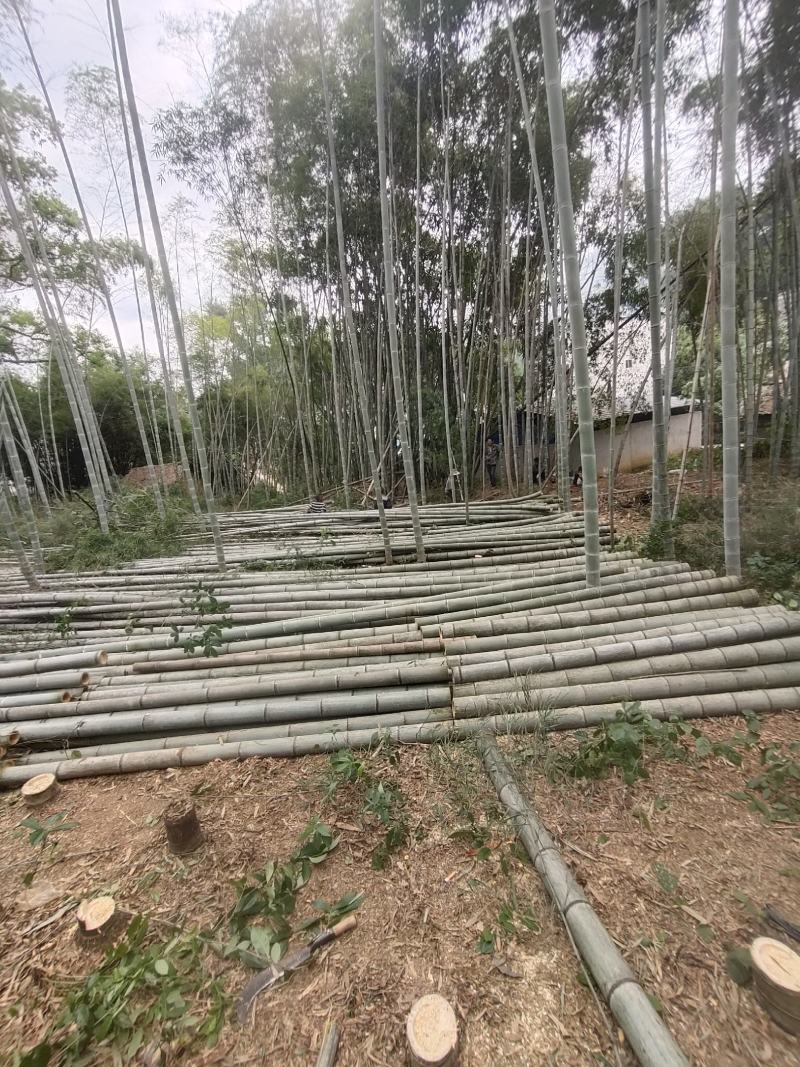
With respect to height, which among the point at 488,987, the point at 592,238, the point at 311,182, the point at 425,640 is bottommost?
the point at 488,987

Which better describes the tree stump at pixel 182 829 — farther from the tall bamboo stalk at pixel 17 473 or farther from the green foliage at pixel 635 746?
the tall bamboo stalk at pixel 17 473

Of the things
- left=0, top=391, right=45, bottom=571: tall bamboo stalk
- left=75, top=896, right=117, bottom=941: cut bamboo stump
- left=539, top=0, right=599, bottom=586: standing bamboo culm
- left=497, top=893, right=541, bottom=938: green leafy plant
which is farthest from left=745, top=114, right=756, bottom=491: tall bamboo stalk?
left=0, top=391, right=45, bottom=571: tall bamboo stalk

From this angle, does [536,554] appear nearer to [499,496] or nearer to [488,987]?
[488,987]

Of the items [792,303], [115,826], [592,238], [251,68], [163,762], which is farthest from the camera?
[592,238]

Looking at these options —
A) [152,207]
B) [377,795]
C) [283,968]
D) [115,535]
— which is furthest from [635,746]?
[115,535]

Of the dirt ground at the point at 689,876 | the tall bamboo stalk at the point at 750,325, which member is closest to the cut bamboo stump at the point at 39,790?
the dirt ground at the point at 689,876

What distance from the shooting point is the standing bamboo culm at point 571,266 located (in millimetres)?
1880

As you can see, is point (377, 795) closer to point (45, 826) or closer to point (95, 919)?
point (95, 919)

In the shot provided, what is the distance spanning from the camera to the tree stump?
1.30 metres

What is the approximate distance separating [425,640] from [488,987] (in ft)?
4.40

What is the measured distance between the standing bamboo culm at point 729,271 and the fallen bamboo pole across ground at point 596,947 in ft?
6.90

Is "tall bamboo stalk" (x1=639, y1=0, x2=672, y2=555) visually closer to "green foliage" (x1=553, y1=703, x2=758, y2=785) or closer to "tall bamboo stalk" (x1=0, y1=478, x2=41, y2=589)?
"green foliage" (x1=553, y1=703, x2=758, y2=785)

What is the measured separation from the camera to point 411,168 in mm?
5449

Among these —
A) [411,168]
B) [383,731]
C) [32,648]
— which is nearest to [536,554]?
[383,731]
